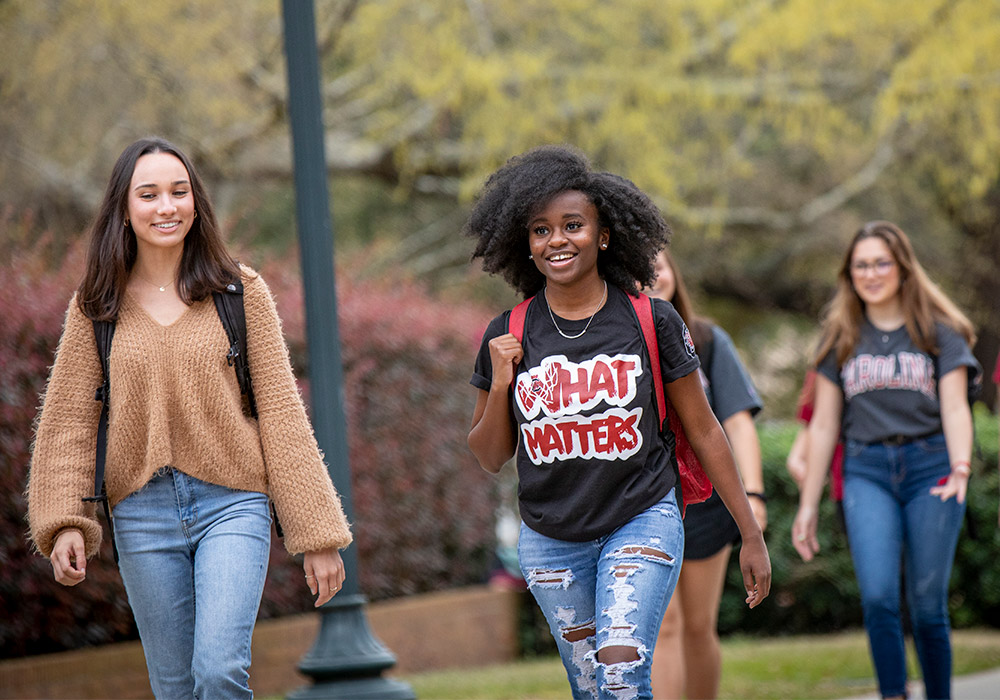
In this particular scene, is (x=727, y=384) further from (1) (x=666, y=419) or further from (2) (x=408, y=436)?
(2) (x=408, y=436)

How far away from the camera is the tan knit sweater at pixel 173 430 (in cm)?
368

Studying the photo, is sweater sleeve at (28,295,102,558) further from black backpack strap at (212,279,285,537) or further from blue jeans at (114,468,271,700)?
black backpack strap at (212,279,285,537)

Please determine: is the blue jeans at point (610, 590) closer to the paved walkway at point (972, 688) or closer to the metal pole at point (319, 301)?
the metal pole at point (319, 301)

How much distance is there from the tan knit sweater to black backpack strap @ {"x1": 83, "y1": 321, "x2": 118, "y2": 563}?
0.8 inches

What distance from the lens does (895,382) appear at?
5.50 meters

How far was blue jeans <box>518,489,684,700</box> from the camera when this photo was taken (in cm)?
355

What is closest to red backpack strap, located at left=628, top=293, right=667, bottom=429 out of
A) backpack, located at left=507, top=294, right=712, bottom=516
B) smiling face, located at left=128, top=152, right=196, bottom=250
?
backpack, located at left=507, top=294, right=712, bottom=516

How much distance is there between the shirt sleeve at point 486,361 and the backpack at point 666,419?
3 cm

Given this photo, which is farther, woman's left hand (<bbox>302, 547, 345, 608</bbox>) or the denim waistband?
the denim waistband

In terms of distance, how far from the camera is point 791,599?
10109mm

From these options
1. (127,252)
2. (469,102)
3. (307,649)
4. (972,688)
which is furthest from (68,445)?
(469,102)

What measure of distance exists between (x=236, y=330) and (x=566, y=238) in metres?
1.01

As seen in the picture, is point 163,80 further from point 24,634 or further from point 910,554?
point 910,554

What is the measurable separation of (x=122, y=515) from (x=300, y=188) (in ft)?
7.85
